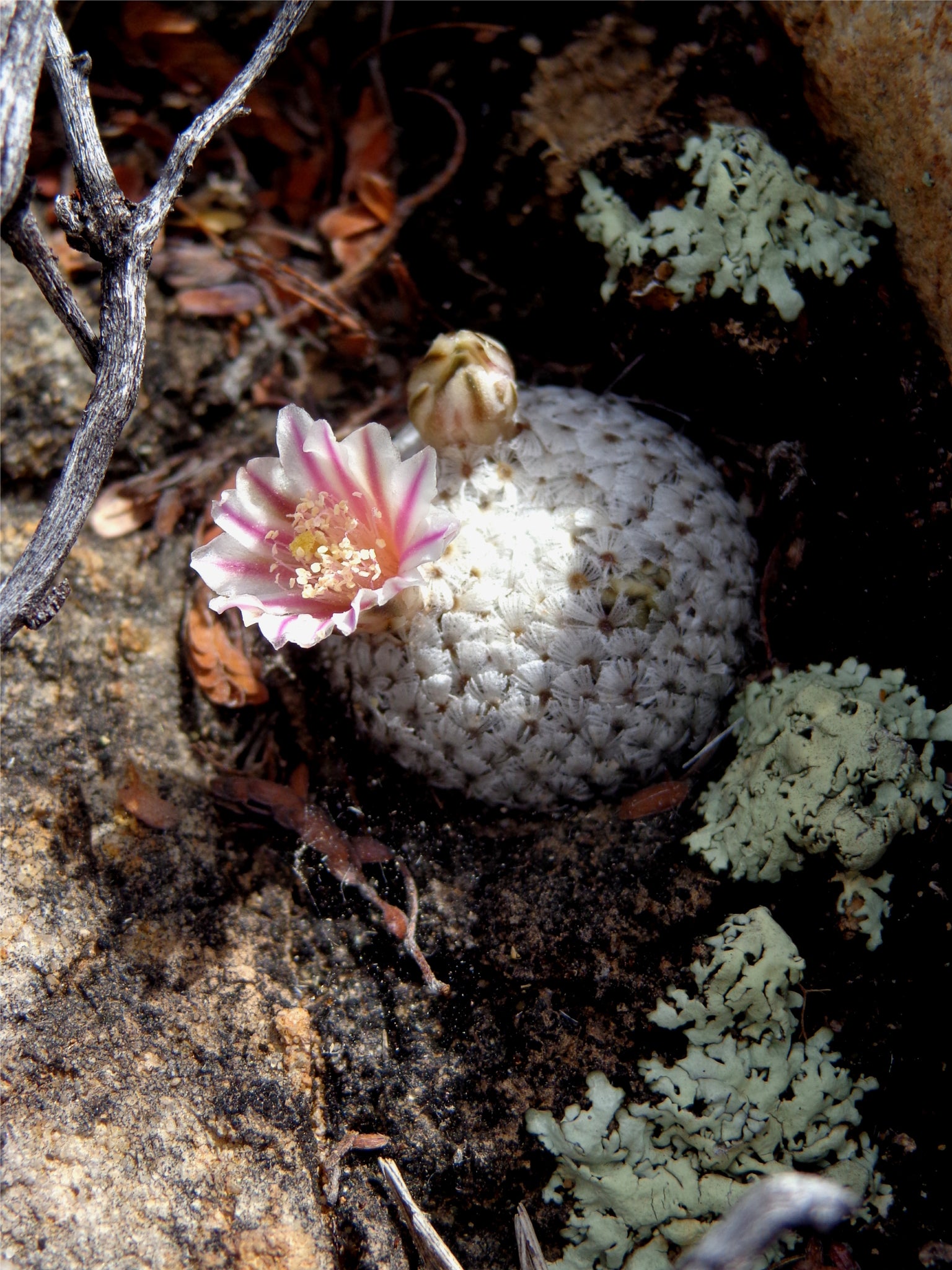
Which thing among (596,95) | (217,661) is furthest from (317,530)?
(596,95)

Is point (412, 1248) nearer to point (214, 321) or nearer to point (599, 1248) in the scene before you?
point (599, 1248)

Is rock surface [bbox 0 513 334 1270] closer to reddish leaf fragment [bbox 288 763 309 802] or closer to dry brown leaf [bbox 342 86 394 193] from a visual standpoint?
reddish leaf fragment [bbox 288 763 309 802]

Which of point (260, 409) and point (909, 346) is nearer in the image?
point (909, 346)

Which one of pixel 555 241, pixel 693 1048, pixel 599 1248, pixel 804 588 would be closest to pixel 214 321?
pixel 555 241

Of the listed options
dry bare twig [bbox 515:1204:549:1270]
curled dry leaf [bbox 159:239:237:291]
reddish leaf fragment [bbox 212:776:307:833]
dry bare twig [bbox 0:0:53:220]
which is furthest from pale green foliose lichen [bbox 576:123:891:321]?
dry bare twig [bbox 515:1204:549:1270]

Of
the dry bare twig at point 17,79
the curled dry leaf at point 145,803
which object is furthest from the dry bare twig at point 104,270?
the curled dry leaf at point 145,803

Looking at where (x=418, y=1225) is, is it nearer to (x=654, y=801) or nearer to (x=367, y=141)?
(x=654, y=801)
